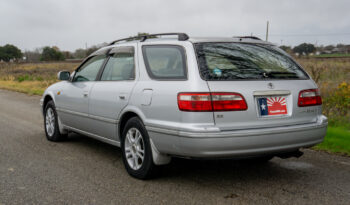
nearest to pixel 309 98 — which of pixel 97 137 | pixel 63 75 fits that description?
pixel 97 137

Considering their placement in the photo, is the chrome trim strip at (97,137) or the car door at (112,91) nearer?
the car door at (112,91)

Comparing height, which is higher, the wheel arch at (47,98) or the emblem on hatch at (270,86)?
the emblem on hatch at (270,86)

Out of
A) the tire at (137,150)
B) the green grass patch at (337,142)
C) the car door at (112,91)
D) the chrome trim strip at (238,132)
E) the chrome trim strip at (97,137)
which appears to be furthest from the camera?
the green grass patch at (337,142)

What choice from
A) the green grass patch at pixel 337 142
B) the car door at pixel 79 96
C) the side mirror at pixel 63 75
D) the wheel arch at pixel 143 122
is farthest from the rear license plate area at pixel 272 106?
the side mirror at pixel 63 75

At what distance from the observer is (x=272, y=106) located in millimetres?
4055

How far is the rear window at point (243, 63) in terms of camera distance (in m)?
4.05

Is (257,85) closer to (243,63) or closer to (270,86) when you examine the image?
(270,86)

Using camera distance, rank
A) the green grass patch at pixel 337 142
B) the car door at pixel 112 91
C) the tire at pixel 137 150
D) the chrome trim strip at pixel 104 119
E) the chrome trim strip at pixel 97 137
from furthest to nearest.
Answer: the green grass patch at pixel 337 142 < the chrome trim strip at pixel 97 137 < the chrome trim strip at pixel 104 119 < the car door at pixel 112 91 < the tire at pixel 137 150

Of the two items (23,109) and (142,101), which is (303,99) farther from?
(23,109)

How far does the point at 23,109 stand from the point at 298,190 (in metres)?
9.24

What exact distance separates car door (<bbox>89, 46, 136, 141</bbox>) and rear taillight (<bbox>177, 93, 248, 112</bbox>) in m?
1.03

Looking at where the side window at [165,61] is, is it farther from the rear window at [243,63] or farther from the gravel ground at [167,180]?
the gravel ground at [167,180]

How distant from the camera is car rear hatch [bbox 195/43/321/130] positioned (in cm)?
390

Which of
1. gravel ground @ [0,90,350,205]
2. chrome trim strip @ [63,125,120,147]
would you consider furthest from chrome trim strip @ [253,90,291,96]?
chrome trim strip @ [63,125,120,147]
